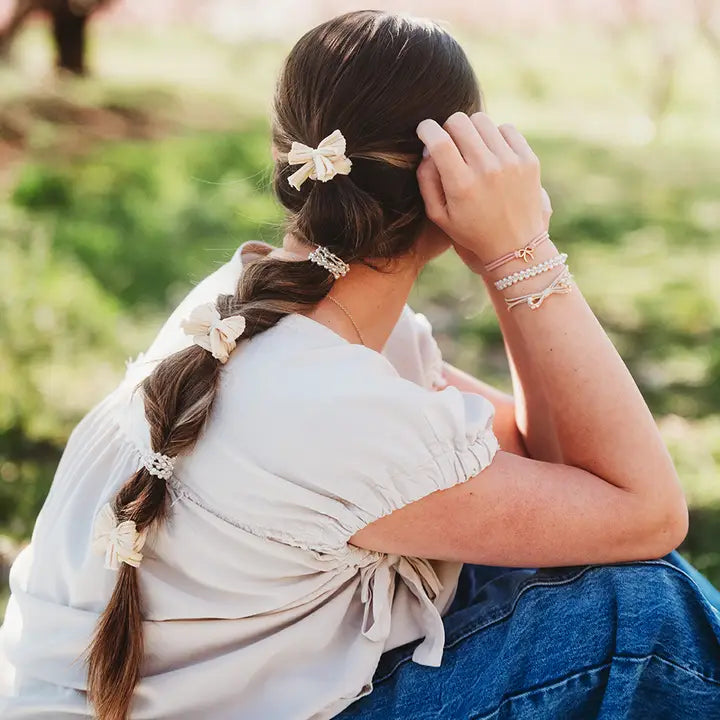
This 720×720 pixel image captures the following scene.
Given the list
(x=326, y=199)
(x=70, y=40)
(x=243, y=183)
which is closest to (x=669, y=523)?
(x=326, y=199)

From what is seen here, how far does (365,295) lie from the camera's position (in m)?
1.69

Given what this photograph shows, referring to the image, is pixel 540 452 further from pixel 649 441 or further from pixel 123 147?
pixel 123 147

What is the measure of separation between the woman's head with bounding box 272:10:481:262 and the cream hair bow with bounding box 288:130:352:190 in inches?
1.3

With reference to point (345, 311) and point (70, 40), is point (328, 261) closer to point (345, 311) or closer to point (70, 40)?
point (345, 311)

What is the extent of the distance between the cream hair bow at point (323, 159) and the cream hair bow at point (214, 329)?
23 centimetres

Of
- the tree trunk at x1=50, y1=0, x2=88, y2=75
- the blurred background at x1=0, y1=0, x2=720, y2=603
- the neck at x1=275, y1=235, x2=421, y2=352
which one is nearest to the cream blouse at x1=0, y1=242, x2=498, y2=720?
the neck at x1=275, y1=235, x2=421, y2=352

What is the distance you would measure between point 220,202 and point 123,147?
1494 millimetres

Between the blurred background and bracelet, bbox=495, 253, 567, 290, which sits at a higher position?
bracelet, bbox=495, 253, 567, 290

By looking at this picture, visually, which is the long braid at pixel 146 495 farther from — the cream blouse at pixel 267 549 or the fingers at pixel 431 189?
the fingers at pixel 431 189

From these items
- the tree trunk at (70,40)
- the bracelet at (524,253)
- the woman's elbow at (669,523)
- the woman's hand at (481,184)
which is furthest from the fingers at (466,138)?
the tree trunk at (70,40)

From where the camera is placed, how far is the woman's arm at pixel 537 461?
1530 mm

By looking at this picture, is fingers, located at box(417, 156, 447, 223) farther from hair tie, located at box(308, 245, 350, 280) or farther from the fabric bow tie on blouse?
the fabric bow tie on blouse

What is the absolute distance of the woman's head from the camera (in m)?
1.54

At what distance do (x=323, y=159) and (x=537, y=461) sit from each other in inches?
21.9
